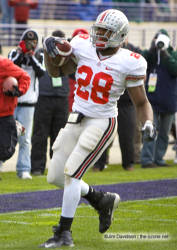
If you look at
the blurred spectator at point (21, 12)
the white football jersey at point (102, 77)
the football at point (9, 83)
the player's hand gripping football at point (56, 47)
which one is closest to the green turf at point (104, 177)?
the football at point (9, 83)

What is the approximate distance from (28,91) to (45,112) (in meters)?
0.53

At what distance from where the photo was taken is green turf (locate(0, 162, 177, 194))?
357 inches

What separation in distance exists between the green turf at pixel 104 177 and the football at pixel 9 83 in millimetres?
1152

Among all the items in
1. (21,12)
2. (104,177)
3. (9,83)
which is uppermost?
(9,83)

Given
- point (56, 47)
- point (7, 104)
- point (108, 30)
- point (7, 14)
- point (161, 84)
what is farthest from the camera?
point (7, 14)

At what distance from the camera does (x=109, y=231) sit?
6.34m

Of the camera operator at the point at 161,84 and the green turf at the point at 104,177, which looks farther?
the camera operator at the point at 161,84

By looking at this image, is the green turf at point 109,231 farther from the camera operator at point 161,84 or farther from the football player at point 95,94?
the camera operator at point 161,84

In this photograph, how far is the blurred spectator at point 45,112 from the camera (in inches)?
408

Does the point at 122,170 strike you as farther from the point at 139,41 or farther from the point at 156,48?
the point at 139,41

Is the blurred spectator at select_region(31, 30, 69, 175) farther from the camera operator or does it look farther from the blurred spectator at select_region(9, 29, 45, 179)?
the camera operator

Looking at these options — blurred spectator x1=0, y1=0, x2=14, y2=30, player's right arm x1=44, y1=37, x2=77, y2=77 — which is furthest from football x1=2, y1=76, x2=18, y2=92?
blurred spectator x1=0, y1=0, x2=14, y2=30

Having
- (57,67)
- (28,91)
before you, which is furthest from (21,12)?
(57,67)

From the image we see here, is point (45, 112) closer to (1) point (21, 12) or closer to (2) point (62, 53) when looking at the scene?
(2) point (62, 53)
